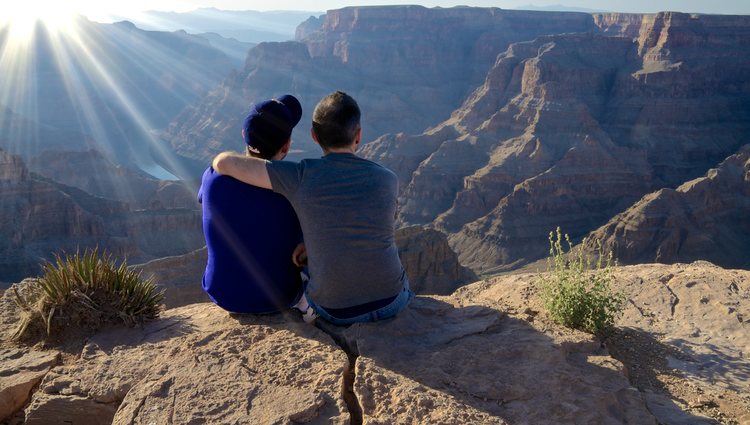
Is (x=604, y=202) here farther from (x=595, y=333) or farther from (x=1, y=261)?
(x=595, y=333)

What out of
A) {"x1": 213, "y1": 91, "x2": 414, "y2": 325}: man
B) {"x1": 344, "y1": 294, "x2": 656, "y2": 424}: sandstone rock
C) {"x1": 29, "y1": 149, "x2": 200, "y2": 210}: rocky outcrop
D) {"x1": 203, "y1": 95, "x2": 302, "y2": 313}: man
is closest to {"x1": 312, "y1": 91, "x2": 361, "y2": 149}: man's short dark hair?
{"x1": 213, "y1": 91, "x2": 414, "y2": 325}: man

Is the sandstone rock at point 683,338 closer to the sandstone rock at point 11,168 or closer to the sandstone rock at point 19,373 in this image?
the sandstone rock at point 19,373

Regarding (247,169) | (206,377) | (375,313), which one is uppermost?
(247,169)

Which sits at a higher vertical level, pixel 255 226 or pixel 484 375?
pixel 255 226

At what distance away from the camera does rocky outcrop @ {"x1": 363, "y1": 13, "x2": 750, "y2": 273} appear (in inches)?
2088

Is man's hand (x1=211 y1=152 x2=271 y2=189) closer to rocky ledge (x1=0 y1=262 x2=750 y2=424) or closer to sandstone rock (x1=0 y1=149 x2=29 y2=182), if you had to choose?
rocky ledge (x1=0 y1=262 x2=750 y2=424)

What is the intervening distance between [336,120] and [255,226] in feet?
3.49

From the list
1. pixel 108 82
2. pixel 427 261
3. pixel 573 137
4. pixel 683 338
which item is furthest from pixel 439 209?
pixel 108 82

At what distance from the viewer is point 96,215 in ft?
122

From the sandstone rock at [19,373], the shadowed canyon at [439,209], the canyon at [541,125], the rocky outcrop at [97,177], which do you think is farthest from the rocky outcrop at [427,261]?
the rocky outcrop at [97,177]

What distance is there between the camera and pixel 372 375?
3.97 metres

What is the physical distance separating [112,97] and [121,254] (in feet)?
305

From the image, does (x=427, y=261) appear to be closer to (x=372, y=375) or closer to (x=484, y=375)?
(x=484, y=375)

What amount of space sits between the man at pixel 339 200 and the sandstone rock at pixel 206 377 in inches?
22.6
